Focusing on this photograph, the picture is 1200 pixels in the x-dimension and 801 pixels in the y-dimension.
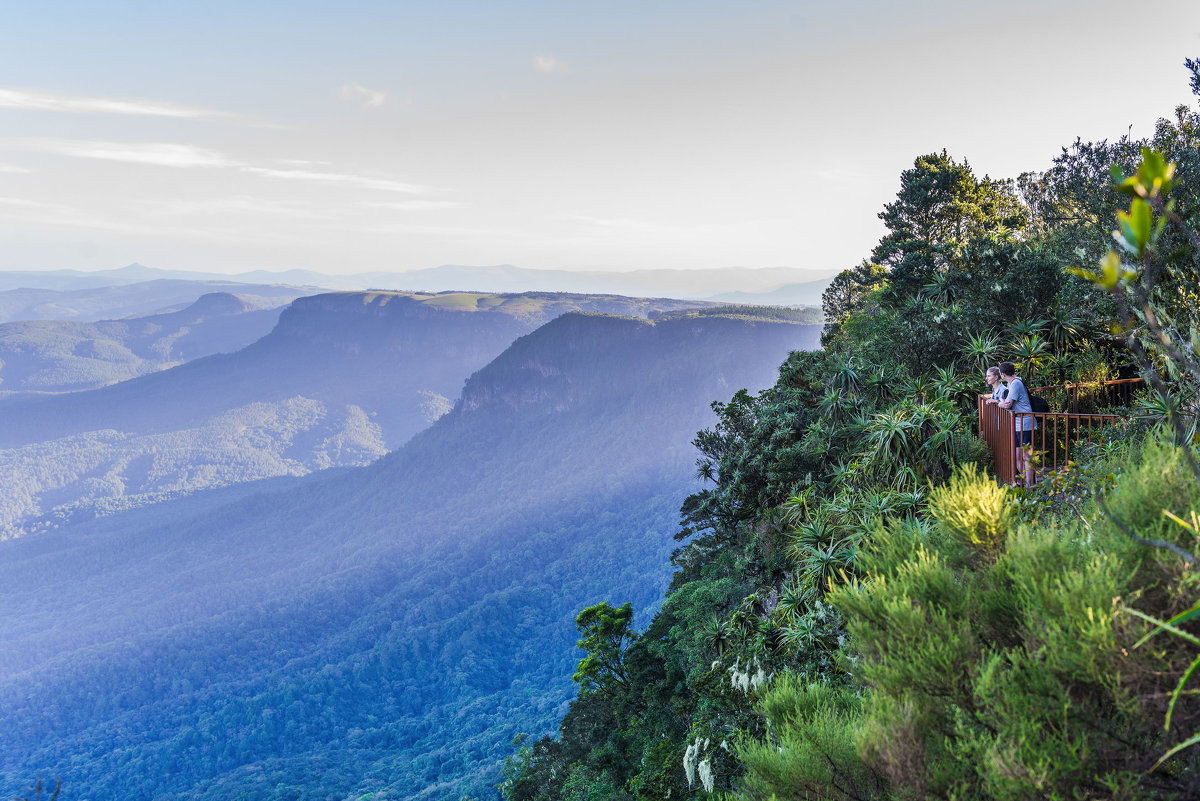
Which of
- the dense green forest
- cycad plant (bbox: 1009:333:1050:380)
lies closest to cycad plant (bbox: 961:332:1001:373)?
the dense green forest

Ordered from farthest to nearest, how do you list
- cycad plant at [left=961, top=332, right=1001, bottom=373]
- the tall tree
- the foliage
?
the tall tree < cycad plant at [left=961, top=332, right=1001, bottom=373] < the foliage

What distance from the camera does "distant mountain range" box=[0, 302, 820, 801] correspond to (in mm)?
58344

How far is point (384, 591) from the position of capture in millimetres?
88000

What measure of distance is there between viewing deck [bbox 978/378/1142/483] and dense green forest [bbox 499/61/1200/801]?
289 mm

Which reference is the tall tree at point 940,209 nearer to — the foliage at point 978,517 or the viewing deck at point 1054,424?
the viewing deck at point 1054,424

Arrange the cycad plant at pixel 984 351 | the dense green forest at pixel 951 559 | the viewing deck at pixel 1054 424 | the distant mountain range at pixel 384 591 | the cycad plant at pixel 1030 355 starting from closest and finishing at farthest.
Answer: the dense green forest at pixel 951 559, the viewing deck at pixel 1054 424, the cycad plant at pixel 1030 355, the cycad plant at pixel 984 351, the distant mountain range at pixel 384 591

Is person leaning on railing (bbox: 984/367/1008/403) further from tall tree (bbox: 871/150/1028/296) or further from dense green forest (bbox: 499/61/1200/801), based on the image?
tall tree (bbox: 871/150/1028/296)

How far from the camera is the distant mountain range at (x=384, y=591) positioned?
58344mm

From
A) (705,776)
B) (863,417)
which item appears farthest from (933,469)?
(705,776)

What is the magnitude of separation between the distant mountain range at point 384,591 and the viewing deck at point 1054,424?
36185 mm

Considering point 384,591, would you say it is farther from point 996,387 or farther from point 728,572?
point 996,387

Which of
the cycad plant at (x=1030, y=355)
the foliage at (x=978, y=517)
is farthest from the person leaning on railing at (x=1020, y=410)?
the foliage at (x=978, y=517)

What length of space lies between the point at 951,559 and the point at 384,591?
306 feet

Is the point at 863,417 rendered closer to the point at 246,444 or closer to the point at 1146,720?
the point at 1146,720
